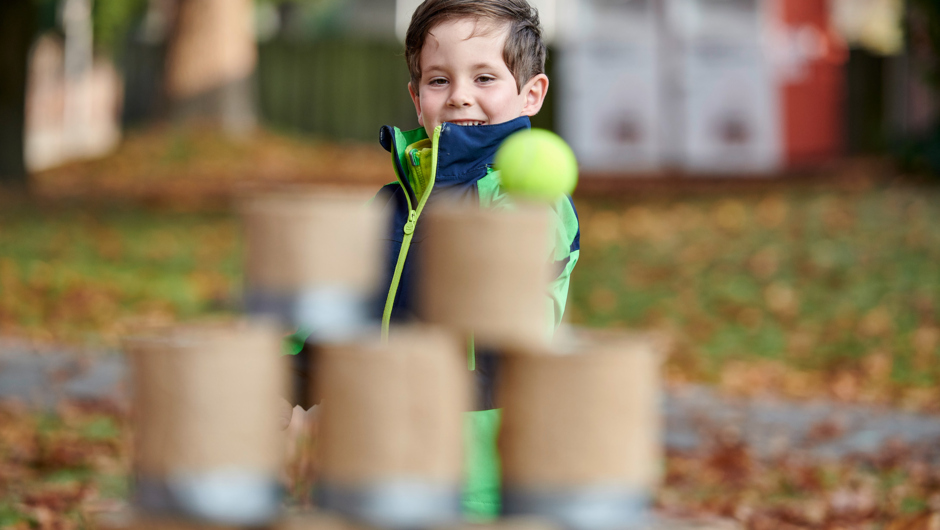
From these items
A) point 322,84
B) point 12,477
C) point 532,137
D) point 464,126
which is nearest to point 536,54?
point 464,126

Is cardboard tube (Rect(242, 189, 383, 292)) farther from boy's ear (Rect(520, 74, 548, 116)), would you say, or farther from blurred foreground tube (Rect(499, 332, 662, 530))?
boy's ear (Rect(520, 74, 548, 116))

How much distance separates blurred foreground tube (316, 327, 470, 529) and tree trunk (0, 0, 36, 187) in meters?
15.6

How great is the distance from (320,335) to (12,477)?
3.42 metres

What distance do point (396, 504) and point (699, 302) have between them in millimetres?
7788

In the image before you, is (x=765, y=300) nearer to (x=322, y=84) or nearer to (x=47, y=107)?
(x=322, y=84)

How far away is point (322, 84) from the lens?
23.8 meters

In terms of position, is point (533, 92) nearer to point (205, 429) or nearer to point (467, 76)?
point (467, 76)

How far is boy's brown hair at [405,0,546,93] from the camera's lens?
2.53 m

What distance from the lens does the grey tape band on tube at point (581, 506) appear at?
6.34ft

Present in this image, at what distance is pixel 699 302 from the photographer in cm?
942

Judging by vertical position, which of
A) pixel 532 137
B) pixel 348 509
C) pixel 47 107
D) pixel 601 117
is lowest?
pixel 348 509

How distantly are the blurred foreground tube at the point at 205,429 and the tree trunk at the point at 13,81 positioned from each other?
15468 mm

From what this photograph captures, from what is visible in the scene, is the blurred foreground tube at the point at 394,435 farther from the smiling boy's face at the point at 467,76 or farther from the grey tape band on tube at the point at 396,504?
the smiling boy's face at the point at 467,76

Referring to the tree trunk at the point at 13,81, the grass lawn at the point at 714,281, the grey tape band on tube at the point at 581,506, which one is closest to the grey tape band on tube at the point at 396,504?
the grey tape band on tube at the point at 581,506
